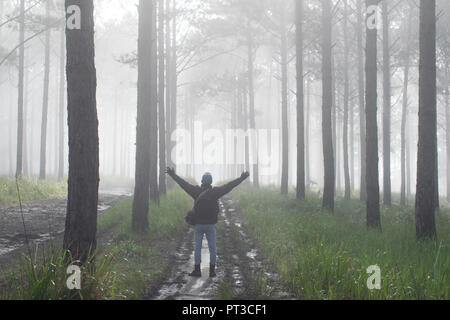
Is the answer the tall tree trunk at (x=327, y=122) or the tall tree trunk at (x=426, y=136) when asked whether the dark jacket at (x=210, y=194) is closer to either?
the tall tree trunk at (x=426, y=136)

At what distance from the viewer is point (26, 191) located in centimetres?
1756

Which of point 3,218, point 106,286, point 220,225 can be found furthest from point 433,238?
point 3,218

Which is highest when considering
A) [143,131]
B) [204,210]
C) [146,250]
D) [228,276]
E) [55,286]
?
[143,131]

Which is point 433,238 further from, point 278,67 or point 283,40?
point 278,67

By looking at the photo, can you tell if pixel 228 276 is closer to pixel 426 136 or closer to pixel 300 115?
pixel 426 136

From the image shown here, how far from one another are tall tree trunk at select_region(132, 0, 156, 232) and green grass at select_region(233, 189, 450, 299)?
3236mm

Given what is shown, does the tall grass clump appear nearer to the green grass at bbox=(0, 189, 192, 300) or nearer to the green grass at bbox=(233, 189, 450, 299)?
the green grass at bbox=(0, 189, 192, 300)

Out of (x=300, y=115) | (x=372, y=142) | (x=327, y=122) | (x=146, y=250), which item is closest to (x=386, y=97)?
(x=300, y=115)

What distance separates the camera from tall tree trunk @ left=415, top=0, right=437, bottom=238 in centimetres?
929

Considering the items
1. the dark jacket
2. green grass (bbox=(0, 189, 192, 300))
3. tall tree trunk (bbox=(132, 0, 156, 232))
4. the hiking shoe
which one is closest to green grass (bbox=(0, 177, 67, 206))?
green grass (bbox=(0, 189, 192, 300))

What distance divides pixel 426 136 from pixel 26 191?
1586cm

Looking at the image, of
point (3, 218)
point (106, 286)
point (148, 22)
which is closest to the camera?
point (106, 286)
